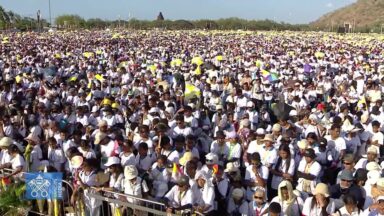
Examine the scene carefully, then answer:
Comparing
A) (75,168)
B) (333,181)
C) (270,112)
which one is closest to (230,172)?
(333,181)

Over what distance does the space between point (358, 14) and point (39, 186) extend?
128m

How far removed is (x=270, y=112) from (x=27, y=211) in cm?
669

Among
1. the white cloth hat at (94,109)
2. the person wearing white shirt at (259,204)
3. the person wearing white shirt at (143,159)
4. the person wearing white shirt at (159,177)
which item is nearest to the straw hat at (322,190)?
the person wearing white shirt at (259,204)

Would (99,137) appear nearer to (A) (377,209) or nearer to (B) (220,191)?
(B) (220,191)

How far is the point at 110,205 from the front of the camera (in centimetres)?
576

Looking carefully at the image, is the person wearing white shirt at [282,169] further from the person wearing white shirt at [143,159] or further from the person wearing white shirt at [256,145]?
the person wearing white shirt at [143,159]

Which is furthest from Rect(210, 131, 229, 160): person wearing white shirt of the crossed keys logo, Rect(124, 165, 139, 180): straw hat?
the crossed keys logo

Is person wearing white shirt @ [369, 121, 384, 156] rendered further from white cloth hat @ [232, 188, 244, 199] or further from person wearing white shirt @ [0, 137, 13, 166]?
person wearing white shirt @ [0, 137, 13, 166]

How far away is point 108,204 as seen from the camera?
19.0 feet

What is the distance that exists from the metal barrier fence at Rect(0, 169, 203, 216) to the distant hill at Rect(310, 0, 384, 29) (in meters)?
115

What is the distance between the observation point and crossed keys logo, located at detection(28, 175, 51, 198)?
18.9 feet

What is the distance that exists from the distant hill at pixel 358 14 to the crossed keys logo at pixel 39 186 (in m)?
115

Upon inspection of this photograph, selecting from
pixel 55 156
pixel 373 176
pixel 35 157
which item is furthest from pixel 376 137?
pixel 35 157
